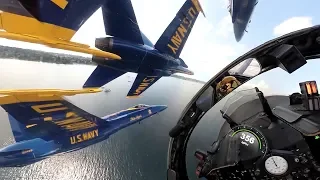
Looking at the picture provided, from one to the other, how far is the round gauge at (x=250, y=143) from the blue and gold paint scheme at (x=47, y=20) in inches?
233

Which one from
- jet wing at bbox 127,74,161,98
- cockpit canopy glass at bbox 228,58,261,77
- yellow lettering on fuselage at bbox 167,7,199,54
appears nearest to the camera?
cockpit canopy glass at bbox 228,58,261,77

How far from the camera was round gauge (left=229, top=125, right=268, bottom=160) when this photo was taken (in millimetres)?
1352

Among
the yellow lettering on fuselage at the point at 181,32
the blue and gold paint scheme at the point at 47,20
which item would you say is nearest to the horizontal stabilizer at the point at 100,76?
the blue and gold paint scheme at the point at 47,20

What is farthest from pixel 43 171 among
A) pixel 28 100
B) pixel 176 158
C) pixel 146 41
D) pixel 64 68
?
pixel 64 68

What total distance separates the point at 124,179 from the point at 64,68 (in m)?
63.7

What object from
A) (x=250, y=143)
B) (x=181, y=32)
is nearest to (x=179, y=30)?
(x=181, y=32)

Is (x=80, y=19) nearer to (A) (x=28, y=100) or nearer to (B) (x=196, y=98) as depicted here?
(A) (x=28, y=100)

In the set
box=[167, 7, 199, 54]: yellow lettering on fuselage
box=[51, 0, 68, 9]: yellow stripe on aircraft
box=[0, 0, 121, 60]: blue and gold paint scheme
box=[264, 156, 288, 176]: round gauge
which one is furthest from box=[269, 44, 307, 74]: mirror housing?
box=[167, 7, 199, 54]: yellow lettering on fuselage

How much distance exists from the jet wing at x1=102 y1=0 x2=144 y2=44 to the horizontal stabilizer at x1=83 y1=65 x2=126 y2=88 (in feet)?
5.01

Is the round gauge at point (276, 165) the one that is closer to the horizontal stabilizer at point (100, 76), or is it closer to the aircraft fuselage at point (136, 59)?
the aircraft fuselage at point (136, 59)

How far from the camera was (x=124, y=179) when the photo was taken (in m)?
24.0

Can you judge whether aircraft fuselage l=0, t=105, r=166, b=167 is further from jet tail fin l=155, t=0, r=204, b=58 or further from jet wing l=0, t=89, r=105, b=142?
jet tail fin l=155, t=0, r=204, b=58

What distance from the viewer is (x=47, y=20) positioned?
570cm

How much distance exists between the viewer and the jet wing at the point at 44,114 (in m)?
6.93
